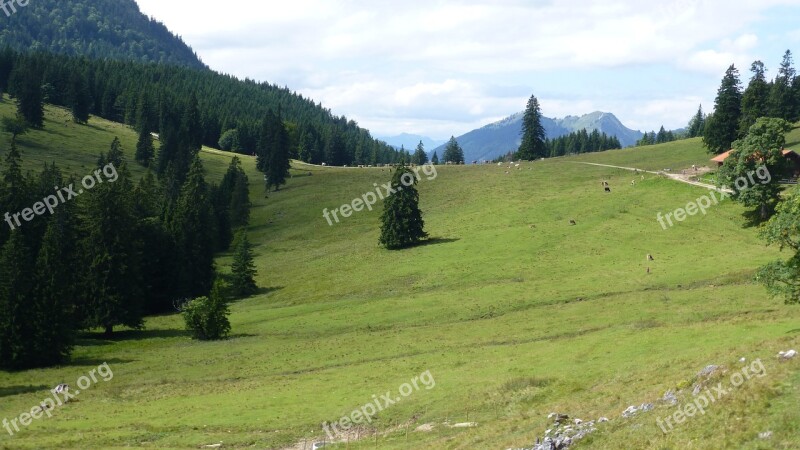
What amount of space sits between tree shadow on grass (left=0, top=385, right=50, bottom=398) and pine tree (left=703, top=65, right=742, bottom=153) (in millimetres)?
103450

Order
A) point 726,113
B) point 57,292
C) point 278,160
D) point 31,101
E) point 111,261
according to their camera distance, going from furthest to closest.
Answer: point 31,101
point 278,160
point 726,113
point 111,261
point 57,292

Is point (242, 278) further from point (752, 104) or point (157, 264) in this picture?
point (752, 104)

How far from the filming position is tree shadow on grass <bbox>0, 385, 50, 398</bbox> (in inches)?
1997

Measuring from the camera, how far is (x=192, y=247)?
94.2 meters

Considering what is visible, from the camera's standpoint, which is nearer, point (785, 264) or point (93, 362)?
point (785, 264)

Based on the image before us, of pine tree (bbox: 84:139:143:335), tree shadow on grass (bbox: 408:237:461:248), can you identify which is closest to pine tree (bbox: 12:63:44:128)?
pine tree (bbox: 84:139:143:335)

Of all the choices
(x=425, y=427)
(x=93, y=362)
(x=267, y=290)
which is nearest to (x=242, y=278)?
(x=267, y=290)

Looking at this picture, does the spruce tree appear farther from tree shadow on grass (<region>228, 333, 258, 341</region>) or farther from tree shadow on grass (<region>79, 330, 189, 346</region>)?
tree shadow on grass (<region>228, 333, 258, 341</region>)

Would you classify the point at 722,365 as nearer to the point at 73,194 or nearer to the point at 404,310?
the point at 404,310

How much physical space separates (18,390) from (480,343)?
3629cm

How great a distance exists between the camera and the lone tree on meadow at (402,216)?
97.9 metres

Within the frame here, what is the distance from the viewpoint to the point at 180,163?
472 ft

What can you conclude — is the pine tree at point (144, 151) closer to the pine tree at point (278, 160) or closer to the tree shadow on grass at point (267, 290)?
the pine tree at point (278, 160)

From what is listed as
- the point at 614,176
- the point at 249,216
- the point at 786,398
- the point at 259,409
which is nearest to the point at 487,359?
the point at 259,409
